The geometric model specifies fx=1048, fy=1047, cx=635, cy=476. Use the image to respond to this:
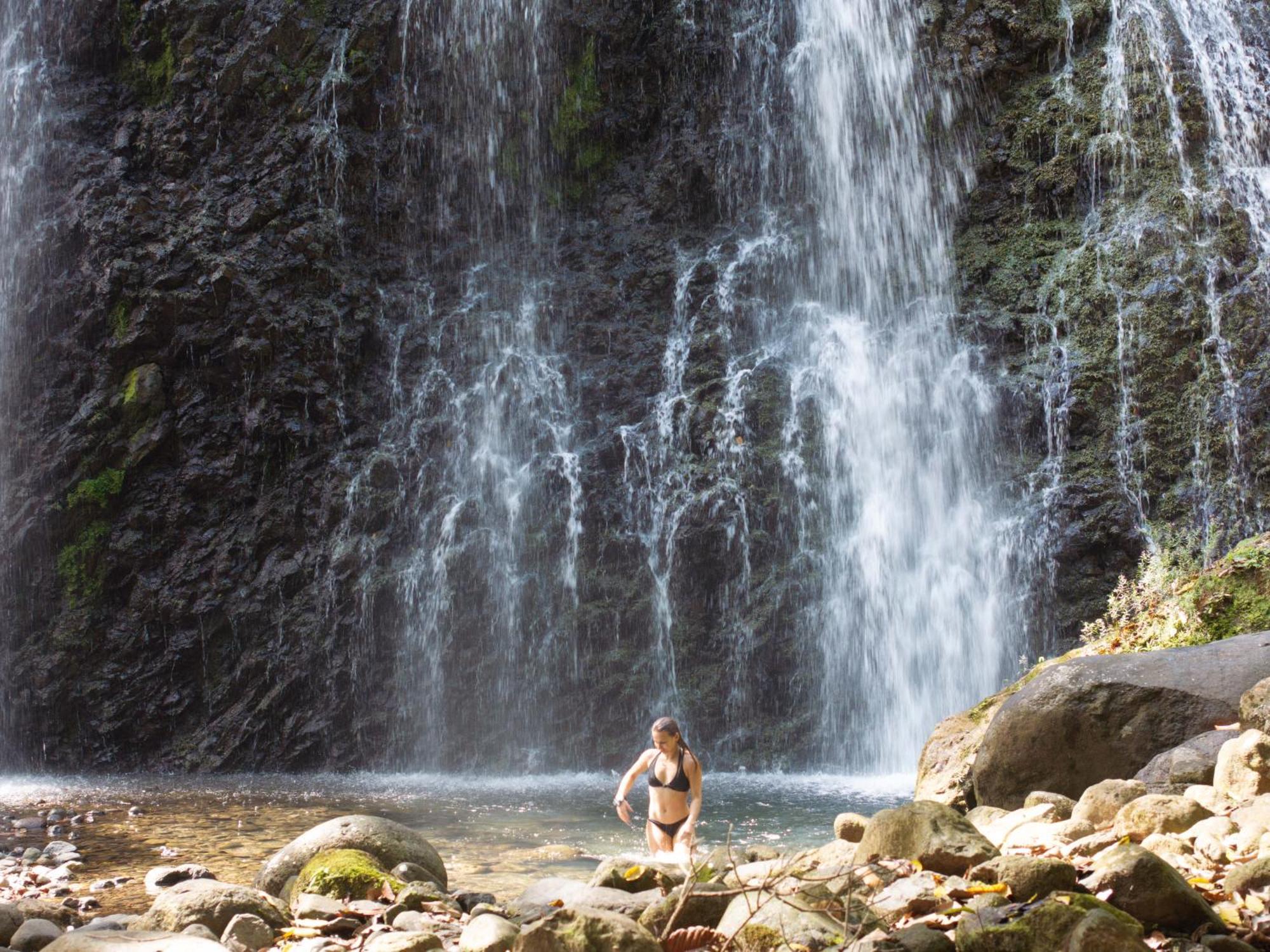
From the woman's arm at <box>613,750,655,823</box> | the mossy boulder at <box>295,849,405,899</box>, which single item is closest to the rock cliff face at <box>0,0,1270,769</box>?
the woman's arm at <box>613,750,655,823</box>

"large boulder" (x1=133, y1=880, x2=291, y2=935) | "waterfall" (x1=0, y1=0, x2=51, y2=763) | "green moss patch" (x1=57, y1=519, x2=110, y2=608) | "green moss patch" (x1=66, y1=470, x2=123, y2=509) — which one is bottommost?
"large boulder" (x1=133, y1=880, x2=291, y2=935)

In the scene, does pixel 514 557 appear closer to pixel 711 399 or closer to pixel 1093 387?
pixel 711 399

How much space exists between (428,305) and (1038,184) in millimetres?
10724

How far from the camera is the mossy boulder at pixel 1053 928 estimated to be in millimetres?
3172

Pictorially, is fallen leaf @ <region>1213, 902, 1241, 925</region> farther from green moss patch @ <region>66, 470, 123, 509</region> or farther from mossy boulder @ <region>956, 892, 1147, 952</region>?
green moss patch @ <region>66, 470, 123, 509</region>

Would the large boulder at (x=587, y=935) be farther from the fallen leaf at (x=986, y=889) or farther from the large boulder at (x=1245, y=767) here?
the large boulder at (x=1245, y=767)

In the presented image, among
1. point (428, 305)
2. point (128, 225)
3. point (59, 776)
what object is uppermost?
point (128, 225)

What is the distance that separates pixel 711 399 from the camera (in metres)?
17.0

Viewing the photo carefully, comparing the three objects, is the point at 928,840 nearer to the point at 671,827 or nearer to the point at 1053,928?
the point at 1053,928

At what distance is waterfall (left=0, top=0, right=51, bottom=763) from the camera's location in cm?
1733

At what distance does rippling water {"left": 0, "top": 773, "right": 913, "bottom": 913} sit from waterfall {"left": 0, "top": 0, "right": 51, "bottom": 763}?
496 centimetres

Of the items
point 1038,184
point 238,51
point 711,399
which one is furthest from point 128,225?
point 1038,184

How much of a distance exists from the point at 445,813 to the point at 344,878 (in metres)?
5.02

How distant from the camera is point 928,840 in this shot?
4.47m
